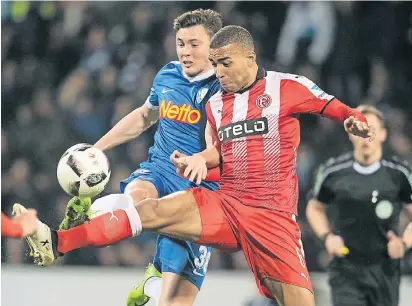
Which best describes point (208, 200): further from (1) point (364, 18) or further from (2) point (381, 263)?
(1) point (364, 18)

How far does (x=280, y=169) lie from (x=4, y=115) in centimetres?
670

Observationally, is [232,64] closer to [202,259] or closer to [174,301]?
[202,259]

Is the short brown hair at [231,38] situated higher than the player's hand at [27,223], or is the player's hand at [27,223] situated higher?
the short brown hair at [231,38]

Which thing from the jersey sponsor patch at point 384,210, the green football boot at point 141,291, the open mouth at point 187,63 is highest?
the open mouth at point 187,63

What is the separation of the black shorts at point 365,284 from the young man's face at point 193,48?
6.00 ft

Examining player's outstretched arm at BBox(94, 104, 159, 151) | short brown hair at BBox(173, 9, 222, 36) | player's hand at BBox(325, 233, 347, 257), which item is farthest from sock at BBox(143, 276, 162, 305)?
short brown hair at BBox(173, 9, 222, 36)

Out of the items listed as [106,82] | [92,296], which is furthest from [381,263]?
[106,82]

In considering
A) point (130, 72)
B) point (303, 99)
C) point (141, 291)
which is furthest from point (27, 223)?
point (130, 72)

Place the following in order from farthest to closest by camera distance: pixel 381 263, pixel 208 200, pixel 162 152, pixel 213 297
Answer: pixel 213 297, pixel 381 263, pixel 162 152, pixel 208 200

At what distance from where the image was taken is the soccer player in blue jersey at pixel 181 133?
19.2ft

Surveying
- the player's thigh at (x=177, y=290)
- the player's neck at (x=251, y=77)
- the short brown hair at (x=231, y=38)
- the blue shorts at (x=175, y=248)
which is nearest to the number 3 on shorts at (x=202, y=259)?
the blue shorts at (x=175, y=248)

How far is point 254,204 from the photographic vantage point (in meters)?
5.15

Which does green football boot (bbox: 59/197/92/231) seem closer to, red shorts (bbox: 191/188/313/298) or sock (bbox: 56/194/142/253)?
sock (bbox: 56/194/142/253)

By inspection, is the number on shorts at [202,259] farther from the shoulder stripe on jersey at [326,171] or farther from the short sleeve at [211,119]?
the shoulder stripe on jersey at [326,171]
